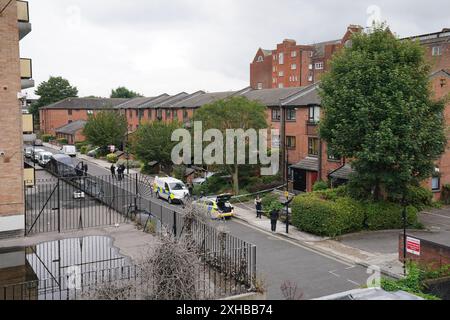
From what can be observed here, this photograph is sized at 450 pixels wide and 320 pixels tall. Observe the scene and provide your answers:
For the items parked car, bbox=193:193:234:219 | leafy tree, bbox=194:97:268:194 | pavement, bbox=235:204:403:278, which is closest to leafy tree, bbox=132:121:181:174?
leafy tree, bbox=194:97:268:194

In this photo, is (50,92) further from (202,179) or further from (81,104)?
(202,179)

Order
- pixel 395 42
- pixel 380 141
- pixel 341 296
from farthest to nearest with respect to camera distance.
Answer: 1. pixel 395 42
2. pixel 380 141
3. pixel 341 296

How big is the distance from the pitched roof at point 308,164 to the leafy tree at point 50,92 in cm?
8554

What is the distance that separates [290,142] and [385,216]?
14.6 m

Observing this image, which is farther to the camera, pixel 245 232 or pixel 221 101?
pixel 221 101

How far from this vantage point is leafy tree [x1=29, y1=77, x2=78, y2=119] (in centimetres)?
10644

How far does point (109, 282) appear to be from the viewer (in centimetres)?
899

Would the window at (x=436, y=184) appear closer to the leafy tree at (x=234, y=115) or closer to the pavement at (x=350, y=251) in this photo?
the pavement at (x=350, y=251)

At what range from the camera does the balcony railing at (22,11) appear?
729 inches

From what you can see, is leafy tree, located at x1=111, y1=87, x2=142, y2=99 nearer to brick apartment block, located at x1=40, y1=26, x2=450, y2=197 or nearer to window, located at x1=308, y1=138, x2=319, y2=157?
brick apartment block, located at x1=40, y1=26, x2=450, y2=197

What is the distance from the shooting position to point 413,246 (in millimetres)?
17359
